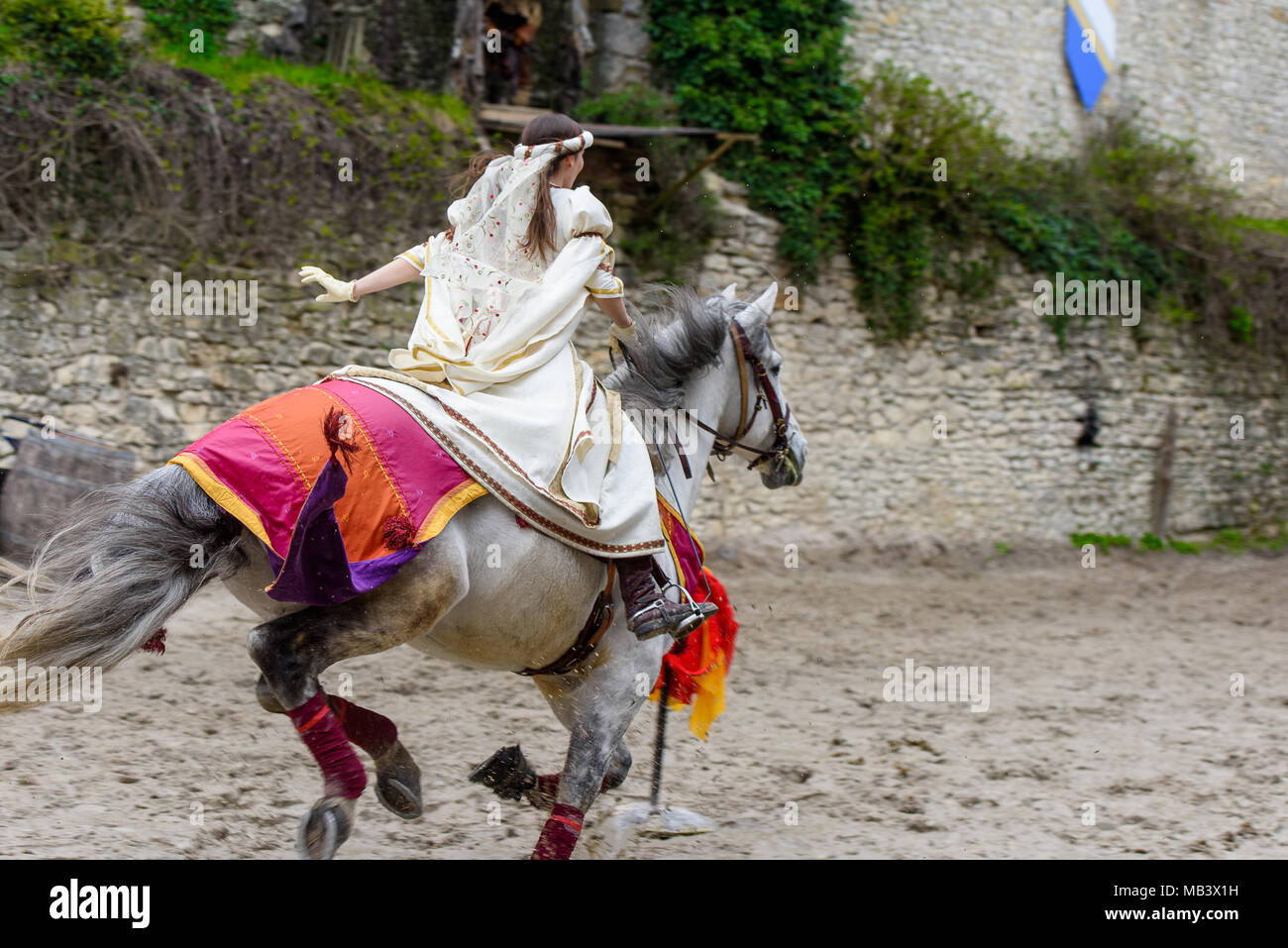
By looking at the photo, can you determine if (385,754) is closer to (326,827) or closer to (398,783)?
(398,783)

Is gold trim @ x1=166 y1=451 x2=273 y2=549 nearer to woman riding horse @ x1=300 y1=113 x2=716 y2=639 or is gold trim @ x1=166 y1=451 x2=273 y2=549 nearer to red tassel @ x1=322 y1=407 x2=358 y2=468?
red tassel @ x1=322 y1=407 x2=358 y2=468

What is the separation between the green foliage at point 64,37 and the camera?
8.54m

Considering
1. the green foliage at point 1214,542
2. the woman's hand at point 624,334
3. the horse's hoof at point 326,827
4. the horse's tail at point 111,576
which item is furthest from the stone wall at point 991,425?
the horse's tail at point 111,576

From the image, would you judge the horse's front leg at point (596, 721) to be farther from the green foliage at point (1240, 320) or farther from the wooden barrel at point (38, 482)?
the green foliage at point (1240, 320)

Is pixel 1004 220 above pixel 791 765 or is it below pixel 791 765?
above

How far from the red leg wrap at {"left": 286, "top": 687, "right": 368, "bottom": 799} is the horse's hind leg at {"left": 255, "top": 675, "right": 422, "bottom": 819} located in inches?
13.1

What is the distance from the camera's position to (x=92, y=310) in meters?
8.50

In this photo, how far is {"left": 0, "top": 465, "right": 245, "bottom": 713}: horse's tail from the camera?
2.58 metres

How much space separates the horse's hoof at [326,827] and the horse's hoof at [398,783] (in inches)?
15.2

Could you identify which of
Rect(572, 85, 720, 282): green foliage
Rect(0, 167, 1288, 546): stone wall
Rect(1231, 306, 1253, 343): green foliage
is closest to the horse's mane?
Rect(0, 167, 1288, 546): stone wall

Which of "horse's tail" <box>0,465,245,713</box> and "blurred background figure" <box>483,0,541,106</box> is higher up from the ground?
"blurred background figure" <box>483,0,541,106</box>
